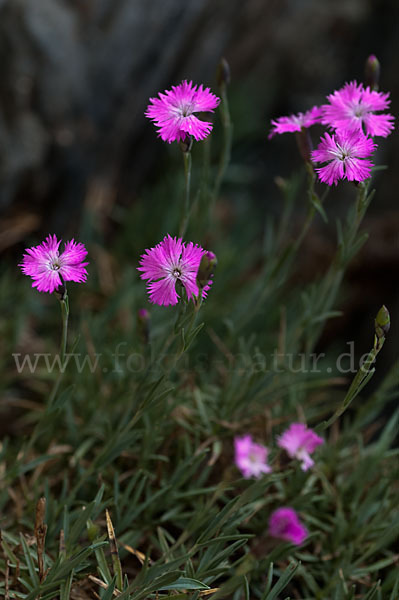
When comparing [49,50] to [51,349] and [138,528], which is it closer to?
[51,349]

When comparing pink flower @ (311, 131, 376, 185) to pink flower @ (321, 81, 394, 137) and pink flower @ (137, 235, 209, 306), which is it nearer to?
pink flower @ (321, 81, 394, 137)

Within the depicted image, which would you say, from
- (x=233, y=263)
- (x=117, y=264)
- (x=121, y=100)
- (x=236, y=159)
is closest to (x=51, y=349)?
(x=117, y=264)

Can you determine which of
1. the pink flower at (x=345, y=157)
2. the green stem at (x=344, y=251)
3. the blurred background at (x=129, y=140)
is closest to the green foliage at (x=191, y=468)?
the green stem at (x=344, y=251)

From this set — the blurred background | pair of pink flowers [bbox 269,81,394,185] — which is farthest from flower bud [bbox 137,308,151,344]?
the blurred background

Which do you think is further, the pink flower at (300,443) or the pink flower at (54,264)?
the pink flower at (300,443)

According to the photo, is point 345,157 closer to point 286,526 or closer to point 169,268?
point 169,268

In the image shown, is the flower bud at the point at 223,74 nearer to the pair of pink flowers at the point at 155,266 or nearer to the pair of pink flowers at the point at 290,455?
the pair of pink flowers at the point at 155,266
